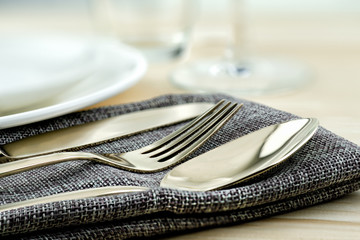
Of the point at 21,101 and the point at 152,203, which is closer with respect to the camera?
the point at 152,203

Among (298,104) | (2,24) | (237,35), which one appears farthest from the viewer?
(2,24)

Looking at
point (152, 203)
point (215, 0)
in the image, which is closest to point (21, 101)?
point (152, 203)

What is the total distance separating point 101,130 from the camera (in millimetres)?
543

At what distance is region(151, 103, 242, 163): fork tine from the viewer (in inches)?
18.7

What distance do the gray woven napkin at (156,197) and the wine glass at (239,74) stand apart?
10.3 inches

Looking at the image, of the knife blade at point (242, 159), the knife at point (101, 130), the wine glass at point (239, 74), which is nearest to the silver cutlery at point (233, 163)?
the knife blade at point (242, 159)

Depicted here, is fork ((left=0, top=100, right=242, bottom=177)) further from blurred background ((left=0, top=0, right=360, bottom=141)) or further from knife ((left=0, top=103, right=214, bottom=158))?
blurred background ((left=0, top=0, right=360, bottom=141))

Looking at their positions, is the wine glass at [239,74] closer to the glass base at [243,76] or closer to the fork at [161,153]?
the glass base at [243,76]

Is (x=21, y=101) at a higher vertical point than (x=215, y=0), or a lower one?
higher

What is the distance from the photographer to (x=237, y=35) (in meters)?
0.84

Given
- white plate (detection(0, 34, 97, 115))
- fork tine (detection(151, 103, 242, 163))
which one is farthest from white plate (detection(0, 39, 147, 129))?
fork tine (detection(151, 103, 242, 163))

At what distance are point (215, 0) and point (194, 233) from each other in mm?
1172

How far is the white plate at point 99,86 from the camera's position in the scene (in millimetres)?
518

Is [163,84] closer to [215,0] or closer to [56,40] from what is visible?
[56,40]
